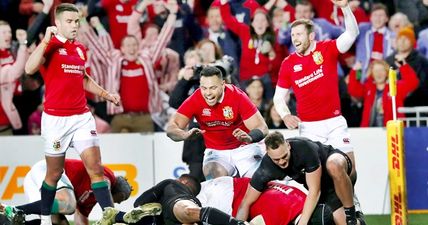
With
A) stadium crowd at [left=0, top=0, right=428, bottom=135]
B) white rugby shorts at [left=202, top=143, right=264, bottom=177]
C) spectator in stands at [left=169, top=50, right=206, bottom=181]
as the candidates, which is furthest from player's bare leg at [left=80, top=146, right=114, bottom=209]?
stadium crowd at [left=0, top=0, right=428, bottom=135]

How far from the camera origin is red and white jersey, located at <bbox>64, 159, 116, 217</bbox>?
9.88 metres

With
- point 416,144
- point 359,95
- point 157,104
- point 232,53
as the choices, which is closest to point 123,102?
point 157,104

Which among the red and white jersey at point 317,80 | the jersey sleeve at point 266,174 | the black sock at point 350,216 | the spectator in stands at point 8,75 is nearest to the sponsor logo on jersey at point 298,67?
the red and white jersey at point 317,80

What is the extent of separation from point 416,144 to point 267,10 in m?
2.93

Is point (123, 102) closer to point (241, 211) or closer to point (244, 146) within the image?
point (244, 146)

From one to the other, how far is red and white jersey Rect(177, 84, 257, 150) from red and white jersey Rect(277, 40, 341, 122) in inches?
28.3

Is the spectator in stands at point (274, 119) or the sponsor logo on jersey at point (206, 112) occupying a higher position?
the sponsor logo on jersey at point (206, 112)

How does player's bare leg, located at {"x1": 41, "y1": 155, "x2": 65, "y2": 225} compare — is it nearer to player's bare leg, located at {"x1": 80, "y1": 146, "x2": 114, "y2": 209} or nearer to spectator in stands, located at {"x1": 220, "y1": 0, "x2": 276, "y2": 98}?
player's bare leg, located at {"x1": 80, "y1": 146, "x2": 114, "y2": 209}

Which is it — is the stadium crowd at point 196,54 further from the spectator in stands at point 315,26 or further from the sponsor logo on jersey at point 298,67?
the sponsor logo on jersey at point 298,67

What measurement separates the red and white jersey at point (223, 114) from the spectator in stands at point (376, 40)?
140 inches

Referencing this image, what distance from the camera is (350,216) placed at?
30.0ft

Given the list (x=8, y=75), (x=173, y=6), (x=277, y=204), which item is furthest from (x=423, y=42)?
(x=8, y=75)

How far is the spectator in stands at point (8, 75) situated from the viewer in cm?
1284

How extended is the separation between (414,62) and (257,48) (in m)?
1.89
